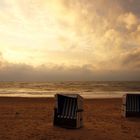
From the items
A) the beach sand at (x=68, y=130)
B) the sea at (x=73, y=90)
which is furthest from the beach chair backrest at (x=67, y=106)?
the sea at (x=73, y=90)

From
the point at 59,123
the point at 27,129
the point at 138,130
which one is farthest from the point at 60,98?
the point at 138,130

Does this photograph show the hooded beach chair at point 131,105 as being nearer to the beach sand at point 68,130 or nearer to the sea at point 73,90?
the beach sand at point 68,130

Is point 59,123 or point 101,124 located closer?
point 59,123

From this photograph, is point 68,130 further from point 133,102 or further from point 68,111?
point 133,102

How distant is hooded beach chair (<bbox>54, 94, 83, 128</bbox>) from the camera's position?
11297mm

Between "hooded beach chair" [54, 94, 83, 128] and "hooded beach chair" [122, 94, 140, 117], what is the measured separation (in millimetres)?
3859

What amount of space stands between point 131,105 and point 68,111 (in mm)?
4702

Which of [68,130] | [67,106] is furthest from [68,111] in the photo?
[68,130]

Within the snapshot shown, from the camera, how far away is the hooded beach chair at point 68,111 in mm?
11297

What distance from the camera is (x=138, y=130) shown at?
11.4m

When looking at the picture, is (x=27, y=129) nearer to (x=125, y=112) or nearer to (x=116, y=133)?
(x=116, y=133)

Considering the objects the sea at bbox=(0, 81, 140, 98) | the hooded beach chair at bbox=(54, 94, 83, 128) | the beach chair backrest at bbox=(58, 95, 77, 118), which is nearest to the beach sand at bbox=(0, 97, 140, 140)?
the hooded beach chair at bbox=(54, 94, 83, 128)

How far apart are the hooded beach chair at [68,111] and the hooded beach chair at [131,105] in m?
3.86

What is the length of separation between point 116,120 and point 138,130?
2.50 meters
